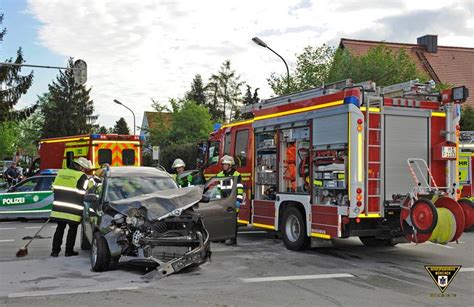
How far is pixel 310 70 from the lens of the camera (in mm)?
32000

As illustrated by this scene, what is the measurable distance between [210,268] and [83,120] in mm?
58688

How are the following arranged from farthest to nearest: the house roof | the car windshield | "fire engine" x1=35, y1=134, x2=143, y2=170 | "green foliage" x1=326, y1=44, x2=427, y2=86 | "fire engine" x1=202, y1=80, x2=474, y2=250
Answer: the house roof < "green foliage" x1=326, y1=44, x2=427, y2=86 < "fire engine" x1=35, y1=134, x2=143, y2=170 < "fire engine" x1=202, y1=80, x2=474, y2=250 < the car windshield

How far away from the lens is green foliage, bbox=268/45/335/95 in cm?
3203

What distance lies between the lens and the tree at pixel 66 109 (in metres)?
61.6

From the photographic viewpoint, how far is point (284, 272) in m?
8.02

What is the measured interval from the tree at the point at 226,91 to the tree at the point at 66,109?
16.4 metres

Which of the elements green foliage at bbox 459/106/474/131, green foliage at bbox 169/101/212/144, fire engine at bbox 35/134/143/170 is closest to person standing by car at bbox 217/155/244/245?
fire engine at bbox 35/134/143/170

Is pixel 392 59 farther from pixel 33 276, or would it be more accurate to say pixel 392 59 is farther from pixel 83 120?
pixel 83 120

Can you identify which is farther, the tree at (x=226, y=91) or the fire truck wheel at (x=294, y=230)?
the tree at (x=226, y=91)

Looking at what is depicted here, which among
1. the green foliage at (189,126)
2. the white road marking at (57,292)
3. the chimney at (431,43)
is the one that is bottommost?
the white road marking at (57,292)

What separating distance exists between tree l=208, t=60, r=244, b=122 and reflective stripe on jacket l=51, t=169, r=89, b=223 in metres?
61.1

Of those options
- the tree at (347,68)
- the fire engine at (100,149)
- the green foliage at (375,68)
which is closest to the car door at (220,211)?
the fire engine at (100,149)

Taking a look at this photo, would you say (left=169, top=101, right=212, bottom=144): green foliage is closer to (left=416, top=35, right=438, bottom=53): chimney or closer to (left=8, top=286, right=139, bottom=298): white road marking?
(left=416, top=35, right=438, bottom=53): chimney

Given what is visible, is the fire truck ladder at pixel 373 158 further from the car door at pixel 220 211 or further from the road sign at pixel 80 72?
the road sign at pixel 80 72
